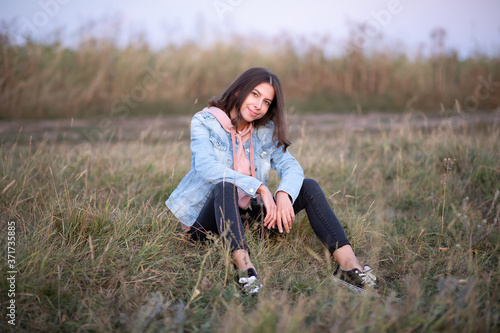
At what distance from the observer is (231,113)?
98.4 inches

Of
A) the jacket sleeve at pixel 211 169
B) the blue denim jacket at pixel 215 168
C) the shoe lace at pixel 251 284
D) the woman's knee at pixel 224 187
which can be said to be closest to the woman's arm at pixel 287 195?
the blue denim jacket at pixel 215 168

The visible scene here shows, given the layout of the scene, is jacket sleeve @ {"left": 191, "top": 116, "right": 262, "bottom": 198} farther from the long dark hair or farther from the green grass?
the green grass

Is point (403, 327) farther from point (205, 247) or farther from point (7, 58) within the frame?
point (7, 58)

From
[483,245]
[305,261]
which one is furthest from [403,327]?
[483,245]

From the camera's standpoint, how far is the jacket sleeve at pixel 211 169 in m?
2.20

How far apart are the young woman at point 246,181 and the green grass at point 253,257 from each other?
116 millimetres

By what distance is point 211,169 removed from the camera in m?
2.22

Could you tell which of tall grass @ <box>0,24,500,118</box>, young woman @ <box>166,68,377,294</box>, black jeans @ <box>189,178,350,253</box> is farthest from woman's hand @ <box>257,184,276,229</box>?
tall grass @ <box>0,24,500,118</box>

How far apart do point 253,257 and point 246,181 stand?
43cm

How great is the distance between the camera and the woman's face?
2.39m

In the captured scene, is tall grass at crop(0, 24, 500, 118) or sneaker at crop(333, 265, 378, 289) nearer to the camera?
sneaker at crop(333, 265, 378, 289)

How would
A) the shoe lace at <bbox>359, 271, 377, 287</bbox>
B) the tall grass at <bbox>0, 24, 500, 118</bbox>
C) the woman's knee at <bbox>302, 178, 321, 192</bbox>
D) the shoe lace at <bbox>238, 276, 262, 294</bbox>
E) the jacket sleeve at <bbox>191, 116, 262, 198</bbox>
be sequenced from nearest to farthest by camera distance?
1. the shoe lace at <bbox>238, 276, 262, 294</bbox>
2. the shoe lace at <bbox>359, 271, 377, 287</bbox>
3. the jacket sleeve at <bbox>191, 116, 262, 198</bbox>
4. the woman's knee at <bbox>302, 178, 321, 192</bbox>
5. the tall grass at <bbox>0, 24, 500, 118</bbox>

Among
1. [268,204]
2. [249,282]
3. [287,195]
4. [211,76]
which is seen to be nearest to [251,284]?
[249,282]

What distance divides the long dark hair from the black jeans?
364 mm
